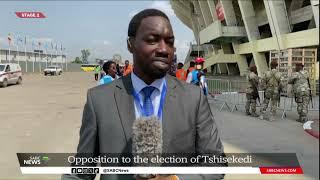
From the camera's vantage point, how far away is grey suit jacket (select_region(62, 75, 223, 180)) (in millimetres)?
1674

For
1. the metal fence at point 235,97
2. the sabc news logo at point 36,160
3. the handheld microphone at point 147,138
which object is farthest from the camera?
the metal fence at point 235,97

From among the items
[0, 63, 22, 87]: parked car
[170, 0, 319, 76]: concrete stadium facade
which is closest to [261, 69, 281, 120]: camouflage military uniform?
[170, 0, 319, 76]: concrete stadium facade

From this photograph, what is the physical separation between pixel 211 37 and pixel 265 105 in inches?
1235

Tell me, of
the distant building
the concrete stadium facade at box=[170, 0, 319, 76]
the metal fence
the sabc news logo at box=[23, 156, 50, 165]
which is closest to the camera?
the sabc news logo at box=[23, 156, 50, 165]

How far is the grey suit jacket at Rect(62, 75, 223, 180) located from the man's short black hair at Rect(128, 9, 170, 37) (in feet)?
0.70

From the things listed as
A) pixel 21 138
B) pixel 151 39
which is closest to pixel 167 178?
pixel 151 39

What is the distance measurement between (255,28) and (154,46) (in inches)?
1389

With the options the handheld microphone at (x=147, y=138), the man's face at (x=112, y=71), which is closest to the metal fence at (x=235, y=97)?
the man's face at (x=112, y=71)

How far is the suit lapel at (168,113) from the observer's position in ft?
5.40

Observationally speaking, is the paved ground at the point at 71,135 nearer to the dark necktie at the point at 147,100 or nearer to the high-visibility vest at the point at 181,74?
the high-visibility vest at the point at 181,74

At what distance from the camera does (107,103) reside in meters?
1.72

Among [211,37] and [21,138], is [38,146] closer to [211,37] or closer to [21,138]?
[21,138]

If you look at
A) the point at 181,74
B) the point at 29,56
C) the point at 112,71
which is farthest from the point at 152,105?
the point at 29,56

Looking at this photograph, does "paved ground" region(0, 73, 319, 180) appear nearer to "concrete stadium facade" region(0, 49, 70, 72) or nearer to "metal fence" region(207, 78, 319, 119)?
"metal fence" region(207, 78, 319, 119)
